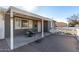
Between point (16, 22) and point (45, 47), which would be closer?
point (45, 47)

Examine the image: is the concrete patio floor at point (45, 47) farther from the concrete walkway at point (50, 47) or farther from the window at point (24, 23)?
the window at point (24, 23)

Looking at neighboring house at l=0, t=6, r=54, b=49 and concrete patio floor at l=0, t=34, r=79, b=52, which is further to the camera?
neighboring house at l=0, t=6, r=54, b=49

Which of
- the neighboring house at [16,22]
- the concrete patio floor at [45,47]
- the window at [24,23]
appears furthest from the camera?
the window at [24,23]

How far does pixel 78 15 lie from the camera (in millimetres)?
10445

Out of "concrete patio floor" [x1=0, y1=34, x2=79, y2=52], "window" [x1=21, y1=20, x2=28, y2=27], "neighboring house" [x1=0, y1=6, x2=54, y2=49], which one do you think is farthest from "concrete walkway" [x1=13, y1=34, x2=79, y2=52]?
"window" [x1=21, y1=20, x2=28, y2=27]

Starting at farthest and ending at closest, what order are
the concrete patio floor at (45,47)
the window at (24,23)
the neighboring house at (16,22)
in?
the window at (24,23), the neighboring house at (16,22), the concrete patio floor at (45,47)

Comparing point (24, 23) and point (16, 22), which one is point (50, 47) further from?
point (24, 23)

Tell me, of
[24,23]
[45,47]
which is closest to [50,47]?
[45,47]

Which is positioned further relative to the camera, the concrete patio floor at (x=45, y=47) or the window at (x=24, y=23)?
the window at (x=24, y=23)

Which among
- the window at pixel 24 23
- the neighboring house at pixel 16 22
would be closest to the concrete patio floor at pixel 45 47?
the neighboring house at pixel 16 22

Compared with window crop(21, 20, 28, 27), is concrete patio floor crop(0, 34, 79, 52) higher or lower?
lower

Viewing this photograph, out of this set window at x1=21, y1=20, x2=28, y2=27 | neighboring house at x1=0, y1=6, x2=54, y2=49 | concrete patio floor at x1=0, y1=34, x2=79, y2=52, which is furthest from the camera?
window at x1=21, y1=20, x2=28, y2=27

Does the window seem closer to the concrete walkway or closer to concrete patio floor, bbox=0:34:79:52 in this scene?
concrete patio floor, bbox=0:34:79:52
